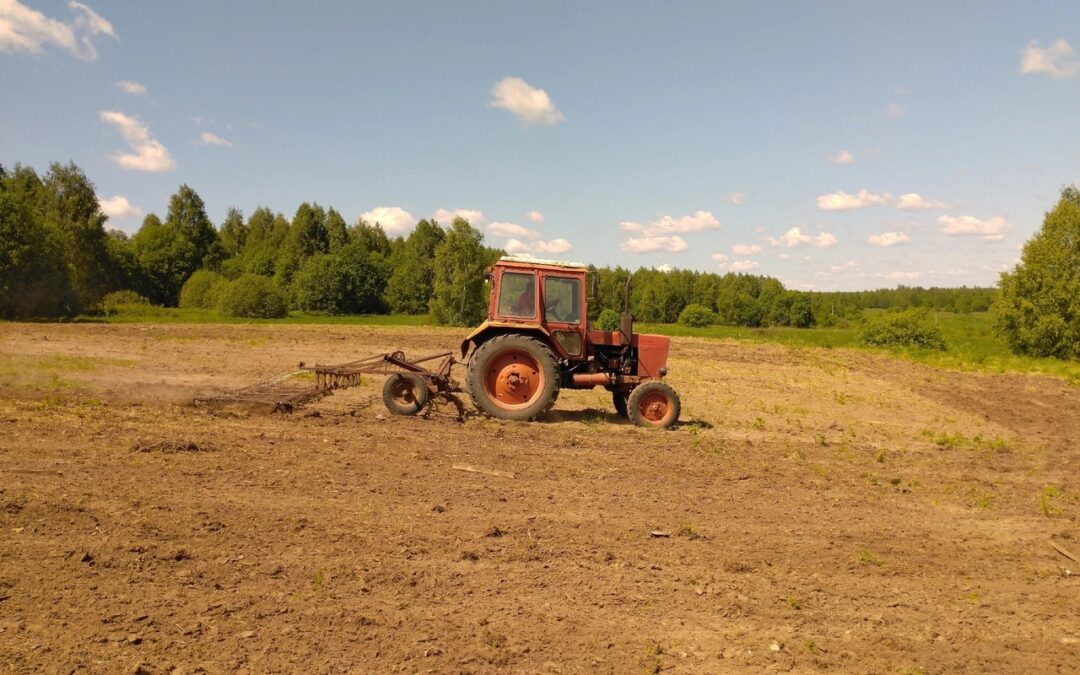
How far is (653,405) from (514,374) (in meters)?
2.12

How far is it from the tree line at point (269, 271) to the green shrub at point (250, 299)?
9cm

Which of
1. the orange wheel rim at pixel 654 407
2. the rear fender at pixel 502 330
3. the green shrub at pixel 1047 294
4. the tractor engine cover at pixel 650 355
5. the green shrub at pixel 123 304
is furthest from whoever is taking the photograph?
the green shrub at pixel 123 304

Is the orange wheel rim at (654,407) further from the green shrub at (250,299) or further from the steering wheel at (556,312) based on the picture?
the green shrub at (250,299)

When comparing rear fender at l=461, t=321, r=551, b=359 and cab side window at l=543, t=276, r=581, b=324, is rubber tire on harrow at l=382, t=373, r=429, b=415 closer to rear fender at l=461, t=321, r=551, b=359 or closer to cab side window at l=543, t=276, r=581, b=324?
rear fender at l=461, t=321, r=551, b=359

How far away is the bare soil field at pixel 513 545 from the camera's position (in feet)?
12.0

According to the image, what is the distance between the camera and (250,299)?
155ft

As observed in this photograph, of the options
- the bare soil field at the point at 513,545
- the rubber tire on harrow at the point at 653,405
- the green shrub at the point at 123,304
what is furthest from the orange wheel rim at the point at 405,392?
the green shrub at the point at 123,304

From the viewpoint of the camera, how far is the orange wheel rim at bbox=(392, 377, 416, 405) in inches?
392

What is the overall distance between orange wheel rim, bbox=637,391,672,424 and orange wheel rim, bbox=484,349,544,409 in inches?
61.1

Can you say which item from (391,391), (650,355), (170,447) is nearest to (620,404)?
(650,355)

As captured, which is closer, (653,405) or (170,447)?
(170,447)

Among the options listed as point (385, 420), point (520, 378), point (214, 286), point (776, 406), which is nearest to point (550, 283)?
point (520, 378)

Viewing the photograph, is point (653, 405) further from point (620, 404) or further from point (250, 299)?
point (250, 299)

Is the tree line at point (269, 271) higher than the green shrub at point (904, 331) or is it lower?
higher
